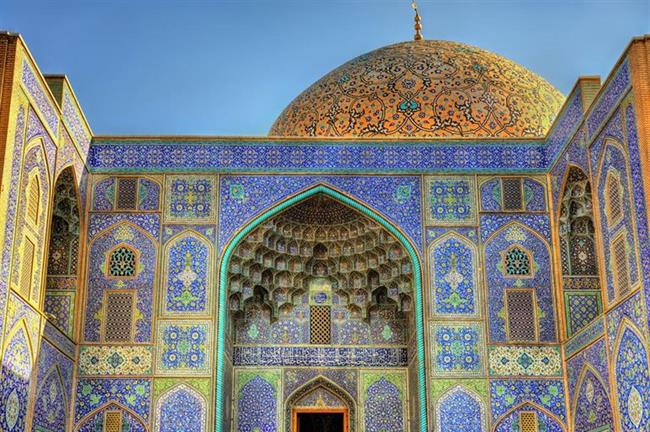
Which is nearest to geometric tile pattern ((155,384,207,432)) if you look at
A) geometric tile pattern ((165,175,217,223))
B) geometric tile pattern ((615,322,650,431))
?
geometric tile pattern ((165,175,217,223))

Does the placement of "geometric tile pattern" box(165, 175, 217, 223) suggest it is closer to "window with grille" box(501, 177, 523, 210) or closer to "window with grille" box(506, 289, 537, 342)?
"window with grille" box(501, 177, 523, 210)

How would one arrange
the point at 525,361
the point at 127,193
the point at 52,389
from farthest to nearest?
the point at 127,193, the point at 525,361, the point at 52,389

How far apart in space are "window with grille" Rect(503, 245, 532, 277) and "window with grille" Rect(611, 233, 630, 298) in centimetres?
Answer: 208

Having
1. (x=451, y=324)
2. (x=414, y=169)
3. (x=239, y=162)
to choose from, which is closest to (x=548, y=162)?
(x=414, y=169)

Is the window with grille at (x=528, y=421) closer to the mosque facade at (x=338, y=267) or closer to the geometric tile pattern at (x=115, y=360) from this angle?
the mosque facade at (x=338, y=267)

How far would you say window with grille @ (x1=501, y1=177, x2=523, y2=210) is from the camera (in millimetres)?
10938

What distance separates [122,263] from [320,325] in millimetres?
2650

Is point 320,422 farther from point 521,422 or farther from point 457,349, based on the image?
point 521,422

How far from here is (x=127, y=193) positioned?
10.9 metres

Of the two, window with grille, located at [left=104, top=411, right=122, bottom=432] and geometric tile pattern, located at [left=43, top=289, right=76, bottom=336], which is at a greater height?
geometric tile pattern, located at [left=43, top=289, right=76, bottom=336]

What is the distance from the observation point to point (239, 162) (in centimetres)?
1111

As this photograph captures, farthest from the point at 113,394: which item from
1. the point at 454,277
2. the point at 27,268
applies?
the point at 454,277

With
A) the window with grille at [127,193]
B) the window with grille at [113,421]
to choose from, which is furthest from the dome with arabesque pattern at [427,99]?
the window with grille at [113,421]

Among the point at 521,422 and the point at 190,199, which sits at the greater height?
the point at 190,199
